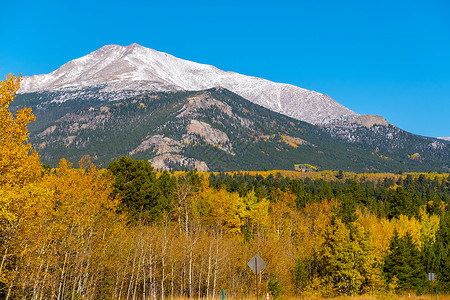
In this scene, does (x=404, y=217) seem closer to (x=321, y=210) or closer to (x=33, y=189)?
(x=321, y=210)

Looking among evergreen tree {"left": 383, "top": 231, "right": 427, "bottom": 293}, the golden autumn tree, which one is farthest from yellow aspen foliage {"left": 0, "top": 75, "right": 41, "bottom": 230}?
evergreen tree {"left": 383, "top": 231, "right": 427, "bottom": 293}

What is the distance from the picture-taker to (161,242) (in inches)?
1939

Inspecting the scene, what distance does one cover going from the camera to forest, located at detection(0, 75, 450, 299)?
22.2 meters

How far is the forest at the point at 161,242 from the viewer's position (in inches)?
872

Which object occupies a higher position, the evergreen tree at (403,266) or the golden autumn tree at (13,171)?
the golden autumn tree at (13,171)

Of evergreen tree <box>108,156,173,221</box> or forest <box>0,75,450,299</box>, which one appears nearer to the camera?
forest <box>0,75,450,299</box>

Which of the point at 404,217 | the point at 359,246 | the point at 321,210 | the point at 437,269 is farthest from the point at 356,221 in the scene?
the point at 404,217

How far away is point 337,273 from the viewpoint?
6041cm

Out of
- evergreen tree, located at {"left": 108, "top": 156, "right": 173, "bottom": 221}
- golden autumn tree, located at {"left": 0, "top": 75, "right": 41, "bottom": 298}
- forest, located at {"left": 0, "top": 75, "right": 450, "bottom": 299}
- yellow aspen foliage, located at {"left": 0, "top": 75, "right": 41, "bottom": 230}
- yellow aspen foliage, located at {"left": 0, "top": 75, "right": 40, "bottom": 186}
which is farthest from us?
evergreen tree, located at {"left": 108, "top": 156, "right": 173, "bottom": 221}

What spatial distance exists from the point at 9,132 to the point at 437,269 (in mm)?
72439

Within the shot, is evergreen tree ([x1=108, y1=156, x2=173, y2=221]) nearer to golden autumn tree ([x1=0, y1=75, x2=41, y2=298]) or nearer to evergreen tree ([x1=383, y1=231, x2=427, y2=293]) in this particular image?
evergreen tree ([x1=383, y1=231, x2=427, y2=293])

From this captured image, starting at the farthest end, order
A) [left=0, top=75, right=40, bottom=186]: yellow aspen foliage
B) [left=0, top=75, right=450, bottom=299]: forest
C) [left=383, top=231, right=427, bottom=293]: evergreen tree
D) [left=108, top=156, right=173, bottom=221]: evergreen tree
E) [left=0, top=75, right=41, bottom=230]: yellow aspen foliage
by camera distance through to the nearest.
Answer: [left=383, top=231, right=427, bottom=293]: evergreen tree → [left=108, top=156, right=173, bottom=221]: evergreen tree → [left=0, top=75, right=450, bottom=299]: forest → [left=0, top=75, right=40, bottom=186]: yellow aspen foliage → [left=0, top=75, right=41, bottom=230]: yellow aspen foliage

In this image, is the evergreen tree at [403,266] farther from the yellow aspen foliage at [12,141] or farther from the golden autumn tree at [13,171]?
the yellow aspen foliage at [12,141]

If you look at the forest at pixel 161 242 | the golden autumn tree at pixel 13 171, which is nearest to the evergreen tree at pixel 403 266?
the forest at pixel 161 242
